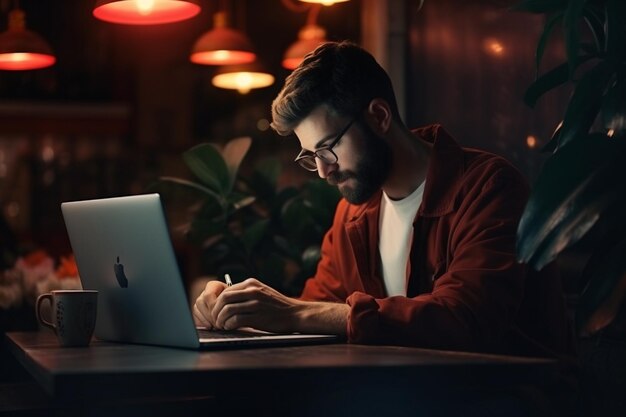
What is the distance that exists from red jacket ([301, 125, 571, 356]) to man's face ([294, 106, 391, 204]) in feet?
0.47

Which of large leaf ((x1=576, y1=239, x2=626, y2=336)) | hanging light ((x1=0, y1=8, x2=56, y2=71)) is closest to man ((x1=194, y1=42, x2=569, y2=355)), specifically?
large leaf ((x1=576, y1=239, x2=626, y2=336))

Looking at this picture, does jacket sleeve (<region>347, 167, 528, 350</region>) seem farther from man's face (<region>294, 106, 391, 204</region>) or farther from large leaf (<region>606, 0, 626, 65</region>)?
large leaf (<region>606, 0, 626, 65</region>)

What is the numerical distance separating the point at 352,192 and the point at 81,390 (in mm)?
1213

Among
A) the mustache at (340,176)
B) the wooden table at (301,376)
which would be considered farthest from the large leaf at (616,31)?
the mustache at (340,176)

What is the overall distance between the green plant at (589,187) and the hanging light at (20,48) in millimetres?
2183

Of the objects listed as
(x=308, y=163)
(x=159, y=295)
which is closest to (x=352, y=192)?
(x=308, y=163)

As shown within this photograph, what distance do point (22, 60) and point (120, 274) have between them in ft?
5.88

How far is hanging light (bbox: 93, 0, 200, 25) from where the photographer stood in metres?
2.85

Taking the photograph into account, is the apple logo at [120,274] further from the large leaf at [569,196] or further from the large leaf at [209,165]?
the large leaf at [209,165]

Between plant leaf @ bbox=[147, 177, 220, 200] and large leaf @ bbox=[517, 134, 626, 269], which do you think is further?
plant leaf @ bbox=[147, 177, 220, 200]

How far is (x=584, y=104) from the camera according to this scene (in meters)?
1.88

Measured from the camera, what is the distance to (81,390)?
146 cm

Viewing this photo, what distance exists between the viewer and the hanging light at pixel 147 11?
2.85m

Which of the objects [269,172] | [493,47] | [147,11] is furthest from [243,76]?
[147,11]
